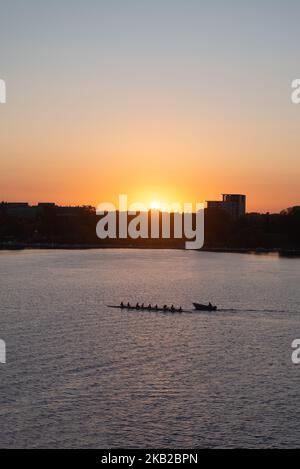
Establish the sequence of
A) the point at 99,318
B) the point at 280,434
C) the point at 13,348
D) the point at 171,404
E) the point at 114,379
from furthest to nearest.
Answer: the point at 99,318
the point at 13,348
the point at 114,379
the point at 171,404
the point at 280,434

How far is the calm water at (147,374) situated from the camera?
32094 mm

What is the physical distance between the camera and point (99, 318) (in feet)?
207

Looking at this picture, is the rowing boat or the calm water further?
the rowing boat

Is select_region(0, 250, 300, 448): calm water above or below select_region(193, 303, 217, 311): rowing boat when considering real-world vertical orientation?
below

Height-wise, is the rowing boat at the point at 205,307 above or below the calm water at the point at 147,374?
above

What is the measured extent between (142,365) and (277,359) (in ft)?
30.4

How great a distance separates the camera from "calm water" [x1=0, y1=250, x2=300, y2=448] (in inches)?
1264

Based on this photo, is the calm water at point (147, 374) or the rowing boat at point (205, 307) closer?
the calm water at point (147, 374)

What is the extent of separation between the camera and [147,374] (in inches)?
1640

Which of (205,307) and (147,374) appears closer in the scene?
(147,374)

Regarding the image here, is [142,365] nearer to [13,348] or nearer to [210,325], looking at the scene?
[13,348]

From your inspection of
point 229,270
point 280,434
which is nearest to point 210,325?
point 280,434

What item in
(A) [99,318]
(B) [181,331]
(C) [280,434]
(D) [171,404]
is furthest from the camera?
(A) [99,318]

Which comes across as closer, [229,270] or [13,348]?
[13,348]
